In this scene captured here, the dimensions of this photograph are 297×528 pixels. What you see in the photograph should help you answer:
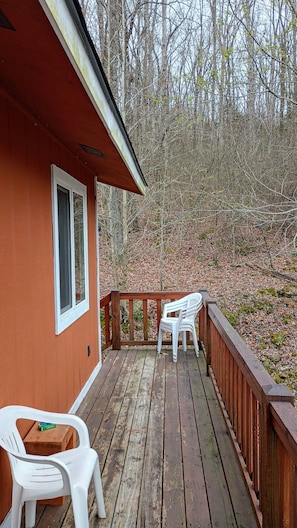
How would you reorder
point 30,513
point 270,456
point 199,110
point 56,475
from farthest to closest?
point 199,110, point 30,513, point 56,475, point 270,456

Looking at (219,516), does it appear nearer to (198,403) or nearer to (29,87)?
(198,403)

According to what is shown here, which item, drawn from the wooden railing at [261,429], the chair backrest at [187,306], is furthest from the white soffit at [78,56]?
the chair backrest at [187,306]

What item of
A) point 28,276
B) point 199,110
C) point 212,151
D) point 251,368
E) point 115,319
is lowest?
point 115,319

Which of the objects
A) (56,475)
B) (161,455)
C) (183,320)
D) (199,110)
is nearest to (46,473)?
(56,475)

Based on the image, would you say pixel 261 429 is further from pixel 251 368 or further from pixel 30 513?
pixel 30 513

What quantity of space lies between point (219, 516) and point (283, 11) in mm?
6767

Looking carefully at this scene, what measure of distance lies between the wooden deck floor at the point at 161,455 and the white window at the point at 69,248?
96 cm

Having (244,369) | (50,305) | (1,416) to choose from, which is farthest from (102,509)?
(50,305)

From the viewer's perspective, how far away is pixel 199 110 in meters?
9.07

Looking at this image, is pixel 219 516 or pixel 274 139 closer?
pixel 219 516

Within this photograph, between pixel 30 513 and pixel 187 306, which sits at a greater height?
pixel 187 306

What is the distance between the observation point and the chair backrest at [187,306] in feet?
15.6

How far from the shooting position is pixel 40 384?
244 centimetres

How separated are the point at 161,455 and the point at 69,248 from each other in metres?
1.94
